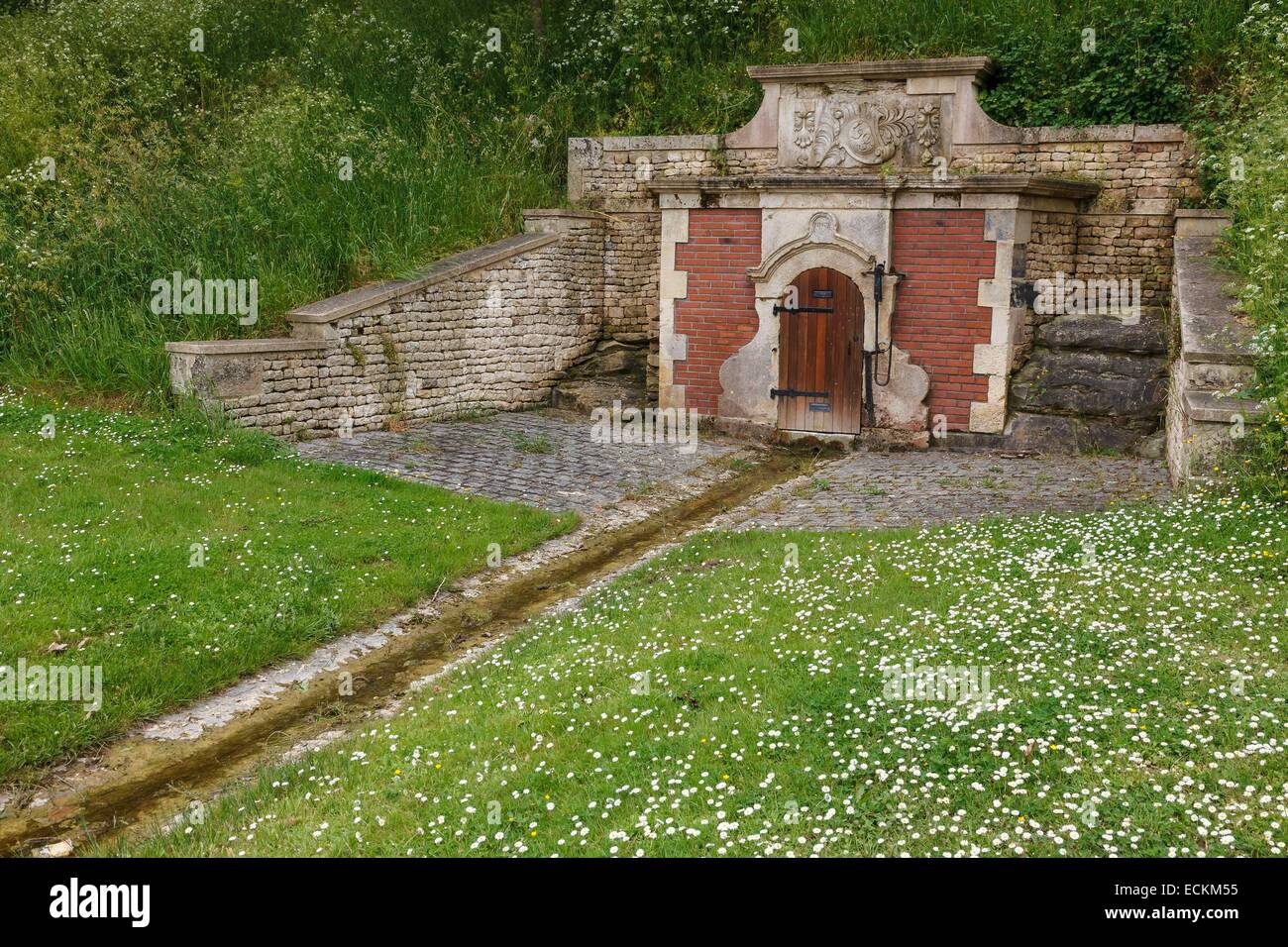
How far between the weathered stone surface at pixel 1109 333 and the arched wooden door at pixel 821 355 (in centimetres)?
A: 242

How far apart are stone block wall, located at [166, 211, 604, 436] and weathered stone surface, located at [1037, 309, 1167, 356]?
6.89 m

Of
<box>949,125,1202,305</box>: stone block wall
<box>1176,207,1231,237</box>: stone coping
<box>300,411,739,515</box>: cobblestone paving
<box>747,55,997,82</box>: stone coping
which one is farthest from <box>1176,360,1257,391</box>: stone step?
<box>747,55,997,82</box>: stone coping

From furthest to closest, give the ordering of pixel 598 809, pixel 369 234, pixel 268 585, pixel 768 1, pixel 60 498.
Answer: pixel 768 1 → pixel 369 234 → pixel 60 498 → pixel 268 585 → pixel 598 809

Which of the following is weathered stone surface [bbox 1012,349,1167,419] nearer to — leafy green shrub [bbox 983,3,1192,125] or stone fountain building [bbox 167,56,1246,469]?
stone fountain building [bbox 167,56,1246,469]

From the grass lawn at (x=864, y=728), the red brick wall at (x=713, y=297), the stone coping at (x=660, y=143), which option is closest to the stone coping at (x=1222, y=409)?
the grass lawn at (x=864, y=728)

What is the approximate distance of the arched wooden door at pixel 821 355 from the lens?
49.9ft

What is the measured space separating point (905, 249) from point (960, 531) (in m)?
6.04

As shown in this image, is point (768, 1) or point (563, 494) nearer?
point (563, 494)

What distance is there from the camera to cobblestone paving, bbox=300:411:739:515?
1284 cm

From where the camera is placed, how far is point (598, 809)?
5.66 meters

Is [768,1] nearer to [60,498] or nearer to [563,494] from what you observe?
[563,494]

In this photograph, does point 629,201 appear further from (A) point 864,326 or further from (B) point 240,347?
(B) point 240,347

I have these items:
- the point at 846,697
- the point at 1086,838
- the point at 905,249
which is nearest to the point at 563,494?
the point at 905,249

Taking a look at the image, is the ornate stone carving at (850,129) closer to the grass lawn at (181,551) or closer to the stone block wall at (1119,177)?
the stone block wall at (1119,177)
